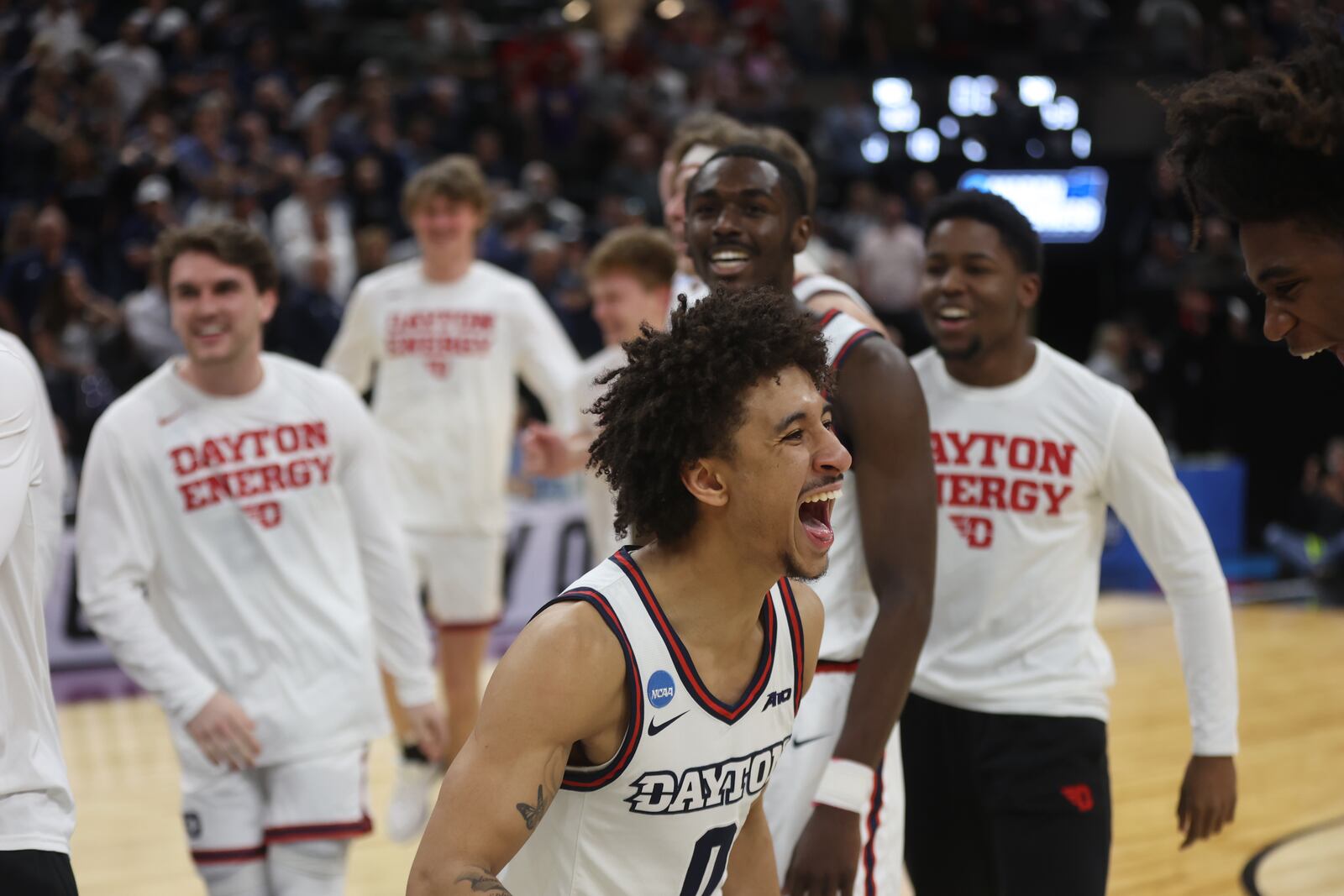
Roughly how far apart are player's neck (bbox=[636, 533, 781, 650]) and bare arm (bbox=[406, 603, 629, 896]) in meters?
0.22

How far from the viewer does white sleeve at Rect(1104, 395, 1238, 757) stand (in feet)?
11.2

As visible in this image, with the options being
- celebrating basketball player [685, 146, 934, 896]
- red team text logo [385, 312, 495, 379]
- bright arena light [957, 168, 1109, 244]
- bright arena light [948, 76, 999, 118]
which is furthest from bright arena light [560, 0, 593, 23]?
celebrating basketball player [685, 146, 934, 896]

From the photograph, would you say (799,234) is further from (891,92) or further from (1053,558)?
(891,92)

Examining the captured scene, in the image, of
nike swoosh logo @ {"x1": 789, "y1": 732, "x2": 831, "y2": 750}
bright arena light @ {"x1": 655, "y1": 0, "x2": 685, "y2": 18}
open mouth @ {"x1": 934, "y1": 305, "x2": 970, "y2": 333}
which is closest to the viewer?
nike swoosh logo @ {"x1": 789, "y1": 732, "x2": 831, "y2": 750}

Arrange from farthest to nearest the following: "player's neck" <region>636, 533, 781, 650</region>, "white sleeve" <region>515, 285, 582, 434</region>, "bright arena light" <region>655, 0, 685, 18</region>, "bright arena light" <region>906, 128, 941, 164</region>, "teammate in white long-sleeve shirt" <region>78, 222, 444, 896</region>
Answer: "bright arena light" <region>655, 0, 685, 18</region>, "bright arena light" <region>906, 128, 941, 164</region>, "white sleeve" <region>515, 285, 582, 434</region>, "teammate in white long-sleeve shirt" <region>78, 222, 444, 896</region>, "player's neck" <region>636, 533, 781, 650</region>

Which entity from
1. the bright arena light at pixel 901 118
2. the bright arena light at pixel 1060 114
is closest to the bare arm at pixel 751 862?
the bright arena light at pixel 901 118

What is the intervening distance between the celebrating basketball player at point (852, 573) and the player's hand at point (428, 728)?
4.18 ft

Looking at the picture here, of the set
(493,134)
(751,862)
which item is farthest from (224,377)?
(493,134)

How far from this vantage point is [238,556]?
156 inches

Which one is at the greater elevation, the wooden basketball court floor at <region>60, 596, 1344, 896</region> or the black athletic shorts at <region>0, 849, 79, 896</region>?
the black athletic shorts at <region>0, 849, 79, 896</region>

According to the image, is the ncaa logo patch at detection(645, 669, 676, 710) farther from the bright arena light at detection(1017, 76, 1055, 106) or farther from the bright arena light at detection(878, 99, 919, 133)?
the bright arena light at detection(1017, 76, 1055, 106)

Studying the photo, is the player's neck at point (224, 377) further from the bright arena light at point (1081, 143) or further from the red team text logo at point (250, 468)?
the bright arena light at point (1081, 143)

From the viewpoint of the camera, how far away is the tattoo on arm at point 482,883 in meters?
2.10

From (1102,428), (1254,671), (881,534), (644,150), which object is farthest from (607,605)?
(644,150)
